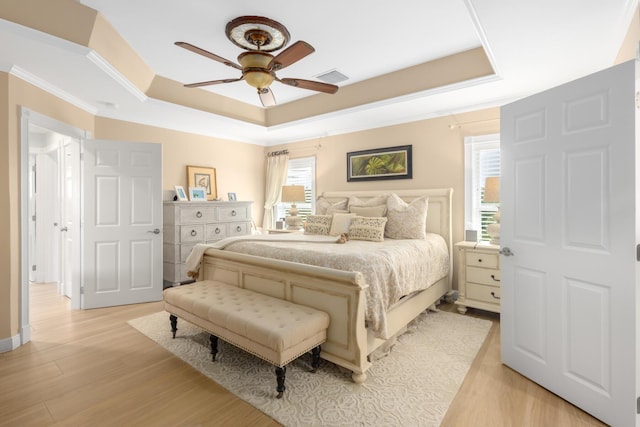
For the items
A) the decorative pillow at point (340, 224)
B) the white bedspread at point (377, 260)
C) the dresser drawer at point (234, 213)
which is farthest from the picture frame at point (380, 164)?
the dresser drawer at point (234, 213)

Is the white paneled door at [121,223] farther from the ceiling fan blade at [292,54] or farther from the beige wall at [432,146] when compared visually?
the beige wall at [432,146]

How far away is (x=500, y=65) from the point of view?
3.02 meters

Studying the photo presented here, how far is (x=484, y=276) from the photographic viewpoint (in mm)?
3656

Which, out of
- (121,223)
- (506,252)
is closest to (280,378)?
(506,252)

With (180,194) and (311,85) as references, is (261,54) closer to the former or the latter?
(311,85)

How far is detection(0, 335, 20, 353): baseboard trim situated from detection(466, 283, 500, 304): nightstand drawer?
15.3 ft

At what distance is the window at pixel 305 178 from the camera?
601 centimetres

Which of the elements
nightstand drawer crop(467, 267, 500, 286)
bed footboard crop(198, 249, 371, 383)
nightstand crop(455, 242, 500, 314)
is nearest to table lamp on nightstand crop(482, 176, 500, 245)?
nightstand crop(455, 242, 500, 314)

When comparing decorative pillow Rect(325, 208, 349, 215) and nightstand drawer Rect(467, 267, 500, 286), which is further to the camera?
decorative pillow Rect(325, 208, 349, 215)

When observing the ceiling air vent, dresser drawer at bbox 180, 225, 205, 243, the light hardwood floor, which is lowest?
the light hardwood floor

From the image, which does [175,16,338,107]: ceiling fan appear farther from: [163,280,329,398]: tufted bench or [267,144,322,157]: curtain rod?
[267,144,322,157]: curtain rod

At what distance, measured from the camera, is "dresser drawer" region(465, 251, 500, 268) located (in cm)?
359

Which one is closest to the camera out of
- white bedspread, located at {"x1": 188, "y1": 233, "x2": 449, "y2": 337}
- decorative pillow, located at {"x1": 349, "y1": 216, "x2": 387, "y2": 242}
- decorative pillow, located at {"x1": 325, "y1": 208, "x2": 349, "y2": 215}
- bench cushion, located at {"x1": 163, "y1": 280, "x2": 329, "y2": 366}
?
bench cushion, located at {"x1": 163, "y1": 280, "x2": 329, "y2": 366}

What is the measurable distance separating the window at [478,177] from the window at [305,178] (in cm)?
272
